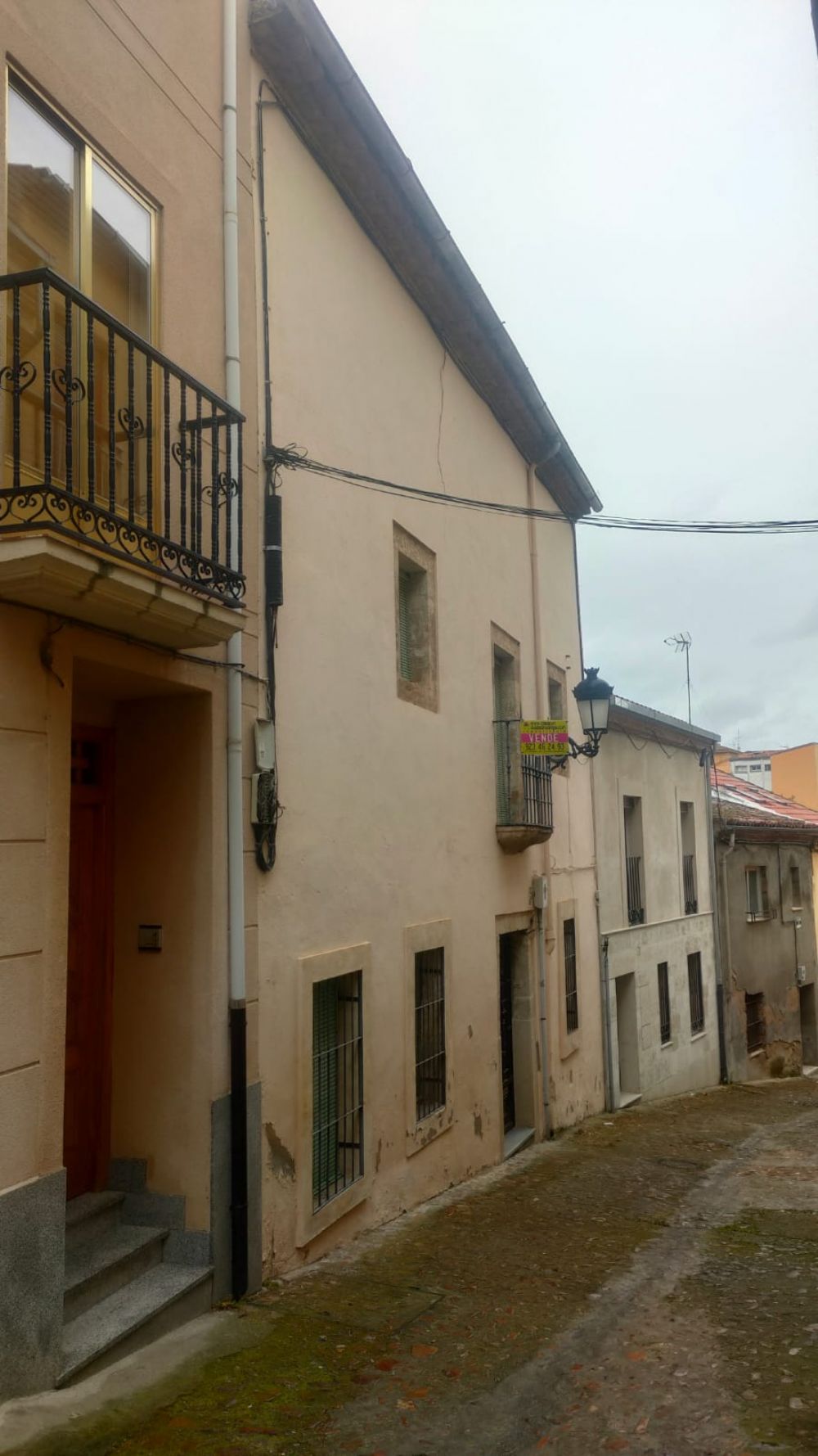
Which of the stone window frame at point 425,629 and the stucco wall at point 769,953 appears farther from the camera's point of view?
the stucco wall at point 769,953

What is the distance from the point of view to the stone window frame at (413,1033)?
26.0 feet

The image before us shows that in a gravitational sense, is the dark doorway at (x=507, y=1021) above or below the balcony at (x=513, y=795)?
below

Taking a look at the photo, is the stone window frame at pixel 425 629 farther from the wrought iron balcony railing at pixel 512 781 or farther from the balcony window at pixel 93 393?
the balcony window at pixel 93 393

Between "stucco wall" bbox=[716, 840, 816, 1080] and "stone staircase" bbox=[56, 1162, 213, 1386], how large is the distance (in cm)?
1627

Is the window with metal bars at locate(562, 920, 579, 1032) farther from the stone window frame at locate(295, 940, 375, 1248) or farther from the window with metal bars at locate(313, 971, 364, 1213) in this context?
the stone window frame at locate(295, 940, 375, 1248)

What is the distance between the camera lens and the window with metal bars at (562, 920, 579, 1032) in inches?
515

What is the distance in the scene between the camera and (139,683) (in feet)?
17.4

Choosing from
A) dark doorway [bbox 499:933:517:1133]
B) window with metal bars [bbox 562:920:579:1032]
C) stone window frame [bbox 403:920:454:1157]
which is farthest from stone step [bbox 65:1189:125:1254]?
window with metal bars [bbox 562:920:579:1032]

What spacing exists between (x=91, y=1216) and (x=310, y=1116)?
144 centimetres

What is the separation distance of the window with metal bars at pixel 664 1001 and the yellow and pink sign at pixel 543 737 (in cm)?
779

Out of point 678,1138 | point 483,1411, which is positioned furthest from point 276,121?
point 678,1138

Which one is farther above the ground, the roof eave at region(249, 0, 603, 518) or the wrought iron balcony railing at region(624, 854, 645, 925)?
the roof eave at region(249, 0, 603, 518)

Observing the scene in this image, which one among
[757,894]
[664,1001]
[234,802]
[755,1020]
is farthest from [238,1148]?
[757,894]

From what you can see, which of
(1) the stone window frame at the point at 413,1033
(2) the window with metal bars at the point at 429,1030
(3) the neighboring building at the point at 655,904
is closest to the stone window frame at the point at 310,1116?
(1) the stone window frame at the point at 413,1033
